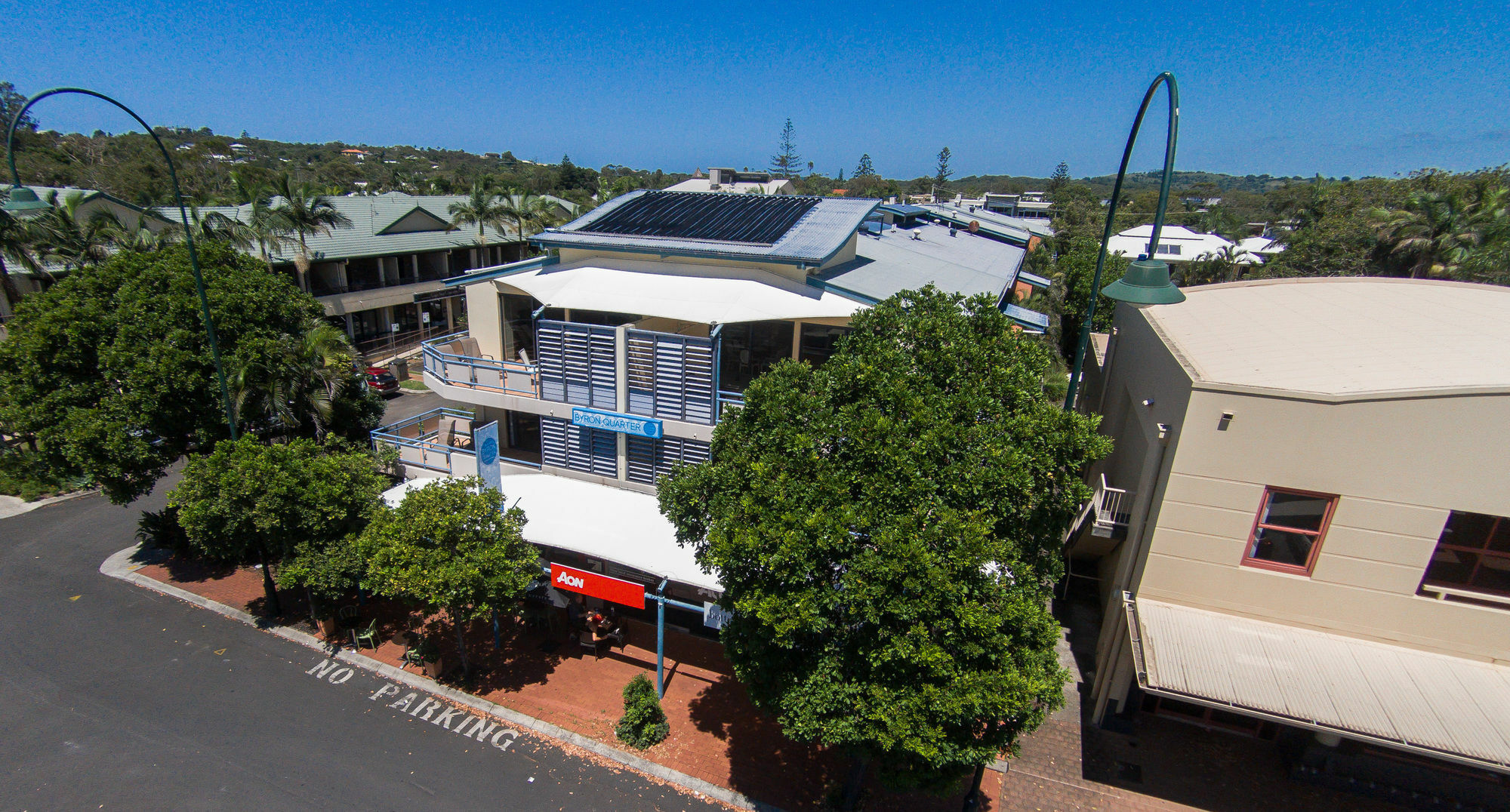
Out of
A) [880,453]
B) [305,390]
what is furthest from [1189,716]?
[305,390]

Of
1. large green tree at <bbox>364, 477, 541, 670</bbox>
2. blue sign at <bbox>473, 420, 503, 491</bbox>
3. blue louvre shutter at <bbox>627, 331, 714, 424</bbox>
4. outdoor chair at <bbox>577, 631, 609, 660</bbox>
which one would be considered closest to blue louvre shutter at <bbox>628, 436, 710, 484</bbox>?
blue louvre shutter at <bbox>627, 331, 714, 424</bbox>

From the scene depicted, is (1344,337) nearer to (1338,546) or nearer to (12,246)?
(1338,546)

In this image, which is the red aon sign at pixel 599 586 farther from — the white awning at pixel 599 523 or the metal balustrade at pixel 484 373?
the metal balustrade at pixel 484 373

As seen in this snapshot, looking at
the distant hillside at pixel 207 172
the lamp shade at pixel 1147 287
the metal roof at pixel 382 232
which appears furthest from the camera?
the distant hillside at pixel 207 172

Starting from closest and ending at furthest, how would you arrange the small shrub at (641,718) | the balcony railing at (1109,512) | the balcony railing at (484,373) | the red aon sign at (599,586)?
the small shrub at (641,718)
the balcony railing at (1109,512)
the red aon sign at (599,586)
the balcony railing at (484,373)

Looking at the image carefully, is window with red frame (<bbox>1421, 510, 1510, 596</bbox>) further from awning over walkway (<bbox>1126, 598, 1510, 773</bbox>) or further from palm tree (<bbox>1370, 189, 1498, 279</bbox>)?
palm tree (<bbox>1370, 189, 1498, 279</bbox>)

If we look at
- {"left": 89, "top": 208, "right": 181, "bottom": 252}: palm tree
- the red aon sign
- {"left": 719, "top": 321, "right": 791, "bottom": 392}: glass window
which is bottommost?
the red aon sign

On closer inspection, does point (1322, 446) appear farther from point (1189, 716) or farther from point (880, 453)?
point (880, 453)

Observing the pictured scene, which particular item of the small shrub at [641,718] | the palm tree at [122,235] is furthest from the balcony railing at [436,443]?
the palm tree at [122,235]
